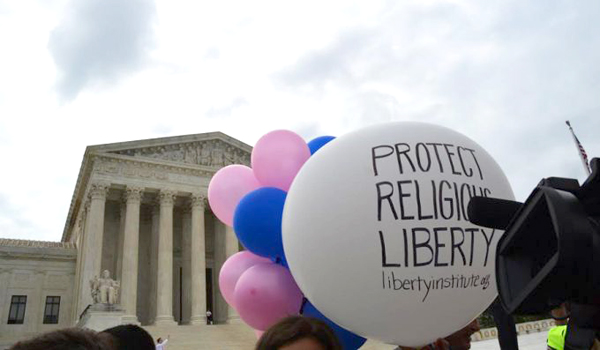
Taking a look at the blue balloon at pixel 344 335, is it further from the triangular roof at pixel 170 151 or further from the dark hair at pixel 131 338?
the triangular roof at pixel 170 151

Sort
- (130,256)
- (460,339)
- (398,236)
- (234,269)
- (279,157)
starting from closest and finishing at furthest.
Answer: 1. (398,236)
2. (460,339)
3. (279,157)
4. (234,269)
5. (130,256)

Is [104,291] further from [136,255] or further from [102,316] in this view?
[136,255]

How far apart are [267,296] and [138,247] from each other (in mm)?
34780

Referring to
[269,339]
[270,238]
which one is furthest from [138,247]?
[269,339]

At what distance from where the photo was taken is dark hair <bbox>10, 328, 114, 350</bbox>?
1891 mm

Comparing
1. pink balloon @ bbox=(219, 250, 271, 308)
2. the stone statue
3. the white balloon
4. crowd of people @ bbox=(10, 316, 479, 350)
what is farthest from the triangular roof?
the white balloon

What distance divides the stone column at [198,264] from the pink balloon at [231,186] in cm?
2798

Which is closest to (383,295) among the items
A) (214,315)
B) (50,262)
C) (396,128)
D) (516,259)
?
(396,128)

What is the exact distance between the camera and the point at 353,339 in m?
5.68

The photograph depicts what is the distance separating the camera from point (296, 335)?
285 cm

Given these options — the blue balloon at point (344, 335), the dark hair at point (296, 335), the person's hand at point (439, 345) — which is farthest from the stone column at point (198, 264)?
the dark hair at point (296, 335)

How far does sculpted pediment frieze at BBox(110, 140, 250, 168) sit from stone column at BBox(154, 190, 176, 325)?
3347mm

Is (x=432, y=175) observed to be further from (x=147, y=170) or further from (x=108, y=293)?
(x=147, y=170)

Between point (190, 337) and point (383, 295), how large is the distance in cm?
2724
